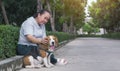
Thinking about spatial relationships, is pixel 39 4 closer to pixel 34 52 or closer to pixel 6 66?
pixel 34 52

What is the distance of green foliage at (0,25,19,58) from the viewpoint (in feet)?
33.0

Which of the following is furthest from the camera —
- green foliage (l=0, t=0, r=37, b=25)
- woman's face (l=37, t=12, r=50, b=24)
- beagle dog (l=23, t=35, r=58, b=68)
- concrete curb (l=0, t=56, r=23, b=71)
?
green foliage (l=0, t=0, r=37, b=25)

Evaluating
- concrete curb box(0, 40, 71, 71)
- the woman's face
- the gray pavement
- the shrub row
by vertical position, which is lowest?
the gray pavement

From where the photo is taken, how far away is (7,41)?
10.4m

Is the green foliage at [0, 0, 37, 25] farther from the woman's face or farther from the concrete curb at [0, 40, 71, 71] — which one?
the concrete curb at [0, 40, 71, 71]

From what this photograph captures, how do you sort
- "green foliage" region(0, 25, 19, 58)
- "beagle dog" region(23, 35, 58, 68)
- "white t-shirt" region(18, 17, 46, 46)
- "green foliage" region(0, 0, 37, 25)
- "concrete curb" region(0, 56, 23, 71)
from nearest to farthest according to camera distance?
"concrete curb" region(0, 56, 23, 71) → "green foliage" region(0, 25, 19, 58) → "beagle dog" region(23, 35, 58, 68) → "white t-shirt" region(18, 17, 46, 46) → "green foliage" region(0, 0, 37, 25)

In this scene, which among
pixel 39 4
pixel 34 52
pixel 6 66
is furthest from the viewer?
pixel 39 4

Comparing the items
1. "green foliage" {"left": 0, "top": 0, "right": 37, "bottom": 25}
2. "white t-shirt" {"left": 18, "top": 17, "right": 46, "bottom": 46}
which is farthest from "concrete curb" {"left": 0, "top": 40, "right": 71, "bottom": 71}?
"green foliage" {"left": 0, "top": 0, "right": 37, "bottom": 25}

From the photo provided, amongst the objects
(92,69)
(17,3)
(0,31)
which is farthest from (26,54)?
(17,3)

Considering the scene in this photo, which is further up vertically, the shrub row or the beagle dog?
the shrub row

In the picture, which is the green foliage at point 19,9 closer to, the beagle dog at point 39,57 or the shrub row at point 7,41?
the shrub row at point 7,41

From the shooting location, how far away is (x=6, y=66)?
29.5 ft

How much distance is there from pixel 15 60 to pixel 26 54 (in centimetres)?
82

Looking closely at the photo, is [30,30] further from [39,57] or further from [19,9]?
[19,9]
